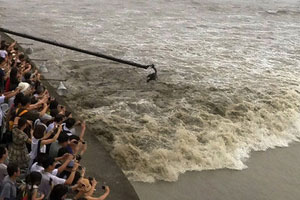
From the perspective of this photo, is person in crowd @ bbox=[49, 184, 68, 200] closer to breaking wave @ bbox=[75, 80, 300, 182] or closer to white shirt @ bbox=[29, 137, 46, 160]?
white shirt @ bbox=[29, 137, 46, 160]

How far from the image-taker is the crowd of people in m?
4.15

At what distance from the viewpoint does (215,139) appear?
9094mm

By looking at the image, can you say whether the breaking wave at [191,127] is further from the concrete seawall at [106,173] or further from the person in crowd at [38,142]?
the person in crowd at [38,142]

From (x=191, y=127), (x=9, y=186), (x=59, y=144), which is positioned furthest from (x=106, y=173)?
(x=191, y=127)

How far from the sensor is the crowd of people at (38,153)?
415 cm

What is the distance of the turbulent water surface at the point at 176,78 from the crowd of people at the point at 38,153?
2.37 metres

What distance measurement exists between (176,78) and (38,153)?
334 inches

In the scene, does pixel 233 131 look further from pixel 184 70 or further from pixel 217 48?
pixel 217 48

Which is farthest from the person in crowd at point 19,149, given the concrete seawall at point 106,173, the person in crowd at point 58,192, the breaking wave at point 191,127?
the breaking wave at point 191,127

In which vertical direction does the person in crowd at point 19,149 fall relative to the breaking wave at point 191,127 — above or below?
A: above

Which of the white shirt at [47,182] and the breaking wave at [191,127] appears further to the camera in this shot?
the breaking wave at [191,127]

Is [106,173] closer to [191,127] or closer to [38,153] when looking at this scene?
[38,153]

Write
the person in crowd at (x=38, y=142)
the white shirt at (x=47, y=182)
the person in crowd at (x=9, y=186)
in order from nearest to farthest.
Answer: the person in crowd at (x=9, y=186), the white shirt at (x=47, y=182), the person in crowd at (x=38, y=142)

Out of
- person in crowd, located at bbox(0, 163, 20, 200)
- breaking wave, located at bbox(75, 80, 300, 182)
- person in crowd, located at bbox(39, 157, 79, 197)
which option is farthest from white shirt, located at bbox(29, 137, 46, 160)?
breaking wave, located at bbox(75, 80, 300, 182)
